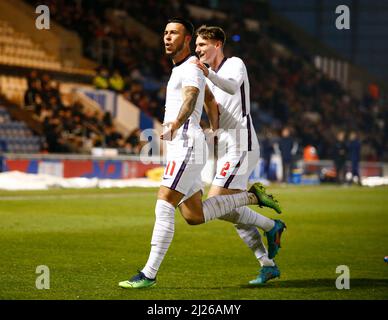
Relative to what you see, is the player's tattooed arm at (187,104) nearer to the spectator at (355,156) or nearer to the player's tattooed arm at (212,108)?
the player's tattooed arm at (212,108)

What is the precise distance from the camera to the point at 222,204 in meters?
8.35

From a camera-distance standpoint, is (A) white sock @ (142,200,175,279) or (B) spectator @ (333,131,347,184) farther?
(B) spectator @ (333,131,347,184)

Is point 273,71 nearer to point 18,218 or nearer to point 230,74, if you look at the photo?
point 18,218

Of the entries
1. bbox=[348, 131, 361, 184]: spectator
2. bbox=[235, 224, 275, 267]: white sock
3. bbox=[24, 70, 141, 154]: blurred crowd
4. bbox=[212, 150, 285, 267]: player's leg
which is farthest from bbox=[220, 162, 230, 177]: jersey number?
bbox=[348, 131, 361, 184]: spectator

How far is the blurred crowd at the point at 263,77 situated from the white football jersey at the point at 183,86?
20299 mm

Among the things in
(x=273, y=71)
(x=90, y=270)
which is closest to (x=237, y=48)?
(x=273, y=71)

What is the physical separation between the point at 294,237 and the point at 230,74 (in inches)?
213

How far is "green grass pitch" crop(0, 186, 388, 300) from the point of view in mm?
8039

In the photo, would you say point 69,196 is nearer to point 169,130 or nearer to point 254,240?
point 254,240

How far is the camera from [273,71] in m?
45.4

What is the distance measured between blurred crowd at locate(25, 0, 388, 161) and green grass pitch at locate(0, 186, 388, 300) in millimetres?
12602

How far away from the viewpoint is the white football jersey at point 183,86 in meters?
7.95

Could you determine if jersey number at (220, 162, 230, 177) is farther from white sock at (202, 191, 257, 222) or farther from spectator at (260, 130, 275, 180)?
spectator at (260, 130, 275, 180)

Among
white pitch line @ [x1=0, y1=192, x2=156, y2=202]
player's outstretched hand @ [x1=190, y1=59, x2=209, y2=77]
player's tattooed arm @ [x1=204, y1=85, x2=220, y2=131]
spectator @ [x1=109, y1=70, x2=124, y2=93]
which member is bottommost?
white pitch line @ [x1=0, y1=192, x2=156, y2=202]
